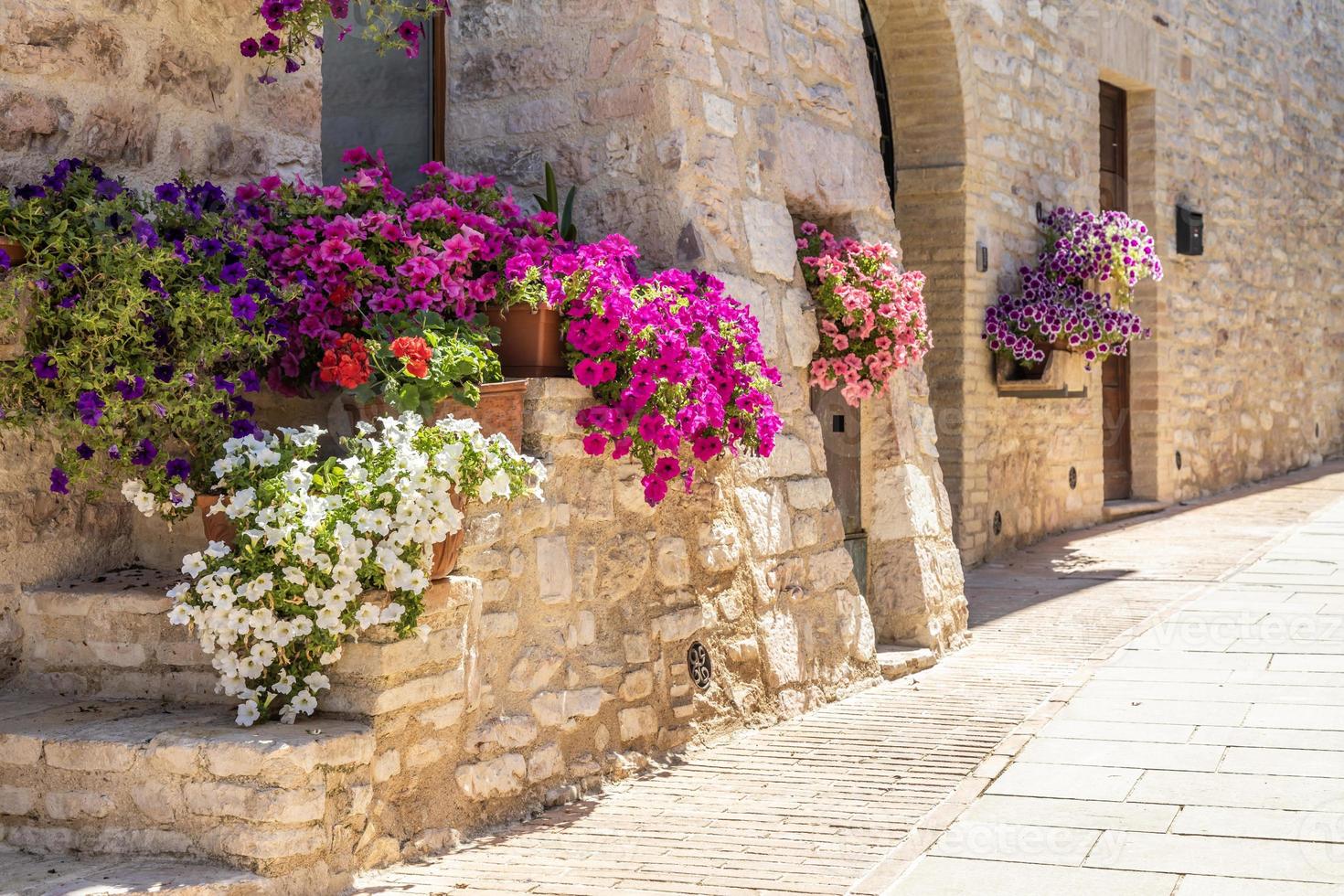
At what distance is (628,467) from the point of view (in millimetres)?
4367

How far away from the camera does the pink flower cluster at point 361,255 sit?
12.6 feet

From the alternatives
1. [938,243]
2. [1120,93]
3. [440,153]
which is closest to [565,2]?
[440,153]

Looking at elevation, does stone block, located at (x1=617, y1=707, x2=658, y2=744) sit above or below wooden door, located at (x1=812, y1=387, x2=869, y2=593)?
below

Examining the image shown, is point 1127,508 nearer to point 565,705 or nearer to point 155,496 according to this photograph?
point 565,705

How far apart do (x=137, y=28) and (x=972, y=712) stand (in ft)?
10.8

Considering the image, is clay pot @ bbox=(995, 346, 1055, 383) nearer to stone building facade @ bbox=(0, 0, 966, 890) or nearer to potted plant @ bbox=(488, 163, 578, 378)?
stone building facade @ bbox=(0, 0, 966, 890)

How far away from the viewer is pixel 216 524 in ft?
11.2

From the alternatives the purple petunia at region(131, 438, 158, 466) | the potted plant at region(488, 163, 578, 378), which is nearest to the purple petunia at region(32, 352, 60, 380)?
the purple petunia at region(131, 438, 158, 466)

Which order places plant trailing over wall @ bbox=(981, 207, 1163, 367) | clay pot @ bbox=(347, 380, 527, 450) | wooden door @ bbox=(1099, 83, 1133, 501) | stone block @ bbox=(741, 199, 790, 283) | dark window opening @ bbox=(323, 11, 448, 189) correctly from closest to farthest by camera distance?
clay pot @ bbox=(347, 380, 527, 450), stone block @ bbox=(741, 199, 790, 283), dark window opening @ bbox=(323, 11, 448, 189), plant trailing over wall @ bbox=(981, 207, 1163, 367), wooden door @ bbox=(1099, 83, 1133, 501)

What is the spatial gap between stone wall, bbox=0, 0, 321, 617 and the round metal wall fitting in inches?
65.5

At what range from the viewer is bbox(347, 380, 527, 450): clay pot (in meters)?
3.80

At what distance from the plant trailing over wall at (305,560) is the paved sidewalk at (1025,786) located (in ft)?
1.77

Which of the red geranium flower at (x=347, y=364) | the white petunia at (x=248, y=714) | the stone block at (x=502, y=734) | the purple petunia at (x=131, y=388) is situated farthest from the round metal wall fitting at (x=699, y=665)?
the purple petunia at (x=131, y=388)

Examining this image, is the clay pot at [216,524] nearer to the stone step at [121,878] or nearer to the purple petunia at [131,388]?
the purple petunia at [131,388]
